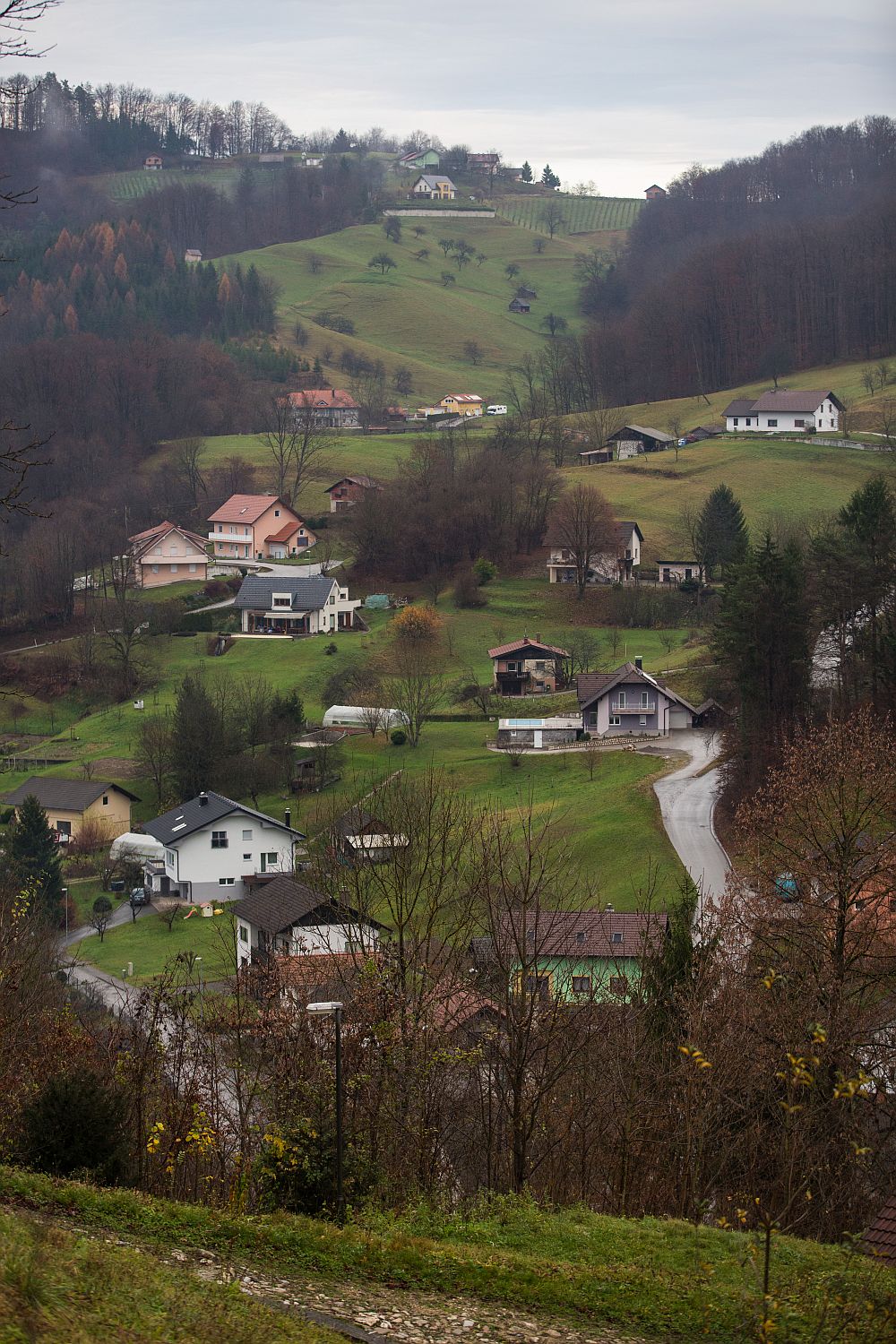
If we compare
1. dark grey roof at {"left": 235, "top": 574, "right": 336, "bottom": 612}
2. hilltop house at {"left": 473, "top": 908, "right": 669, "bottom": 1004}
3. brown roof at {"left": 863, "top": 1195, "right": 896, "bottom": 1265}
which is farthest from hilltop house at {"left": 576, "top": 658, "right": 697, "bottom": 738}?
brown roof at {"left": 863, "top": 1195, "right": 896, "bottom": 1265}

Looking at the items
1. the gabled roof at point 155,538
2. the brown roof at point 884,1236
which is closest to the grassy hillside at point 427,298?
the gabled roof at point 155,538

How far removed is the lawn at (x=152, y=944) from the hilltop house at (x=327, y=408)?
68143 millimetres

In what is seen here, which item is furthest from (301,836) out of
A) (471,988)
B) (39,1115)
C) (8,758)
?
(39,1115)

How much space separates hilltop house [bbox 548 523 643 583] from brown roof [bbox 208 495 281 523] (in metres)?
16.8

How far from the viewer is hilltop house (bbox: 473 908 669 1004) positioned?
49.2 ft

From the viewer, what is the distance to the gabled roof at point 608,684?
4238cm

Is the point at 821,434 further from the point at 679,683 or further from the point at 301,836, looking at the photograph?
the point at 301,836

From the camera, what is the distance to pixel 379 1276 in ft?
28.0

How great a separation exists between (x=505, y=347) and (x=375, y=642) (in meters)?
81.1

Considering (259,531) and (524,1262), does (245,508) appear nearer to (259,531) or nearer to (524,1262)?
(259,531)

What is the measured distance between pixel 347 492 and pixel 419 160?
5169 inches

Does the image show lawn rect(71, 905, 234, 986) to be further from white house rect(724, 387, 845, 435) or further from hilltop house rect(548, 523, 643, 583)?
white house rect(724, 387, 845, 435)

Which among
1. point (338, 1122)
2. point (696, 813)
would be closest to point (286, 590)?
point (696, 813)

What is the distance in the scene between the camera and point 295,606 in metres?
57.3
